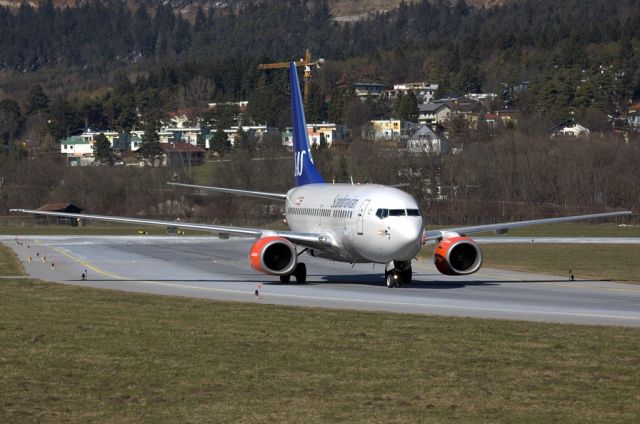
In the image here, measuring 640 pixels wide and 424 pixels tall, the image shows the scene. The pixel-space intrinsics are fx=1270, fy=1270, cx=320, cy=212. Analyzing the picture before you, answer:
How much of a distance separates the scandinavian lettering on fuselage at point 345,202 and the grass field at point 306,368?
38.8ft

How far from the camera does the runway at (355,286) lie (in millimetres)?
34388

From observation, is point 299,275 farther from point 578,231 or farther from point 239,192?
point 578,231

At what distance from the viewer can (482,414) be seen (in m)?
18.8

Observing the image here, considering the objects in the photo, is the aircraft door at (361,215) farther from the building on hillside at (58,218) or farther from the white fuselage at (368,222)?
the building on hillside at (58,218)

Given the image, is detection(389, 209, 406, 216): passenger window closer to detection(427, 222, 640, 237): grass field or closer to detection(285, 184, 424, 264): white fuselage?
detection(285, 184, 424, 264): white fuselage

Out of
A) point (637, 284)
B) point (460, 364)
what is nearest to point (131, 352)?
point (460, 364)

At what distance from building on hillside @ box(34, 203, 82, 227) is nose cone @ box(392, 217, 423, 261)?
8591 cm

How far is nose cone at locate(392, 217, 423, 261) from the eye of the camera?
4056cm

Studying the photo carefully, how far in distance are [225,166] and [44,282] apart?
123m

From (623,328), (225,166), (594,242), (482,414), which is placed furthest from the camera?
Answer: (225,166)

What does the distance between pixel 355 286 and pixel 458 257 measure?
3.69m

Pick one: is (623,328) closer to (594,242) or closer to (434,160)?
(594,242)

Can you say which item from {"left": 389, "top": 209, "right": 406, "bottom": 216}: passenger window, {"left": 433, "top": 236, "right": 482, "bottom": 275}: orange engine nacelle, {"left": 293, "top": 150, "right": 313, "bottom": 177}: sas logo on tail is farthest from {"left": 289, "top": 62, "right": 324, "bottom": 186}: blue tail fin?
{"left": 389, "top": 209, "right": 406, "bottom": 216}: passenger window

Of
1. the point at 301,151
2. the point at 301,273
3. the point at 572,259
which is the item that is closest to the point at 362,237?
the point at 301,273
